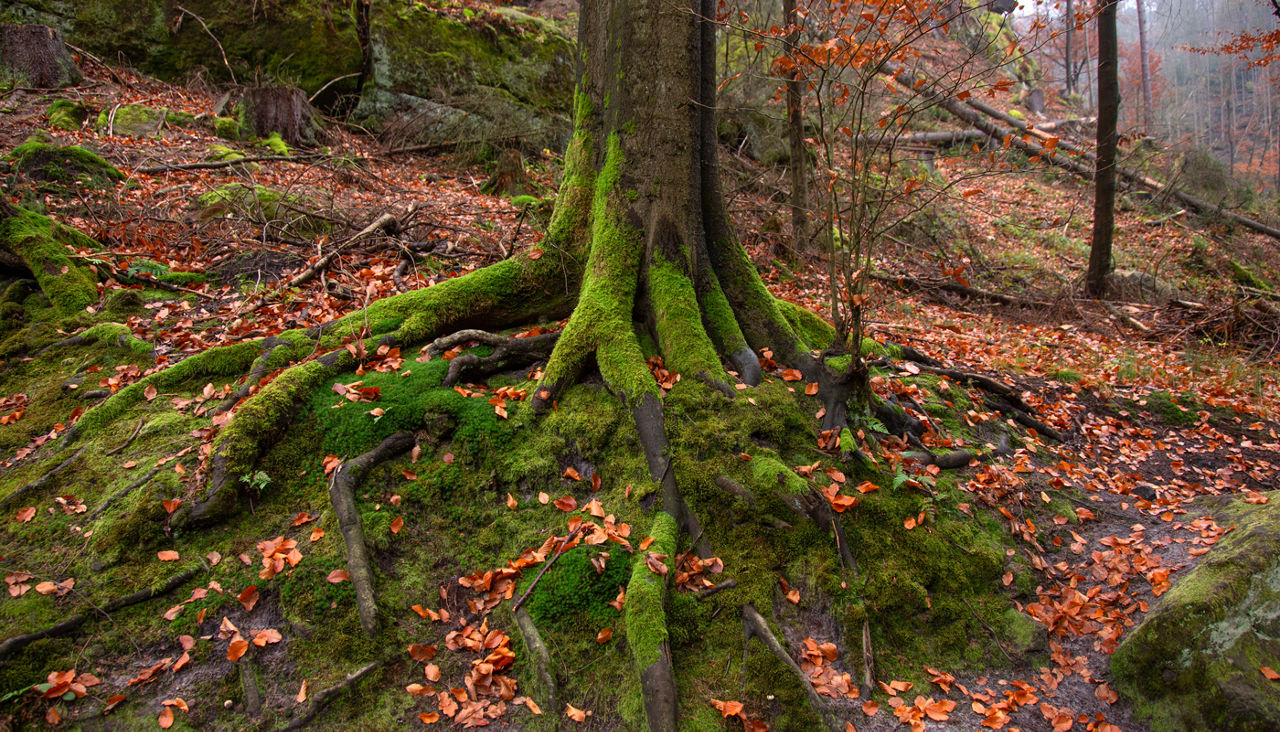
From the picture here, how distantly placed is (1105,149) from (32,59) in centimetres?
1871

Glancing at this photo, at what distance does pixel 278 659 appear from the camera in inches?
121

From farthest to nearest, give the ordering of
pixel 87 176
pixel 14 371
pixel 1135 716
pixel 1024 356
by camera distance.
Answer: pixel 1024 356 < pixel 87 176 < pixel 14 371 < pixel 1135 716

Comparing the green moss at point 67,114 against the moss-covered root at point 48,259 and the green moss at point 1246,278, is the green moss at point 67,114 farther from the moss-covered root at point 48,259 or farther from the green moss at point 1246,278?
the green moss at point 1246,278

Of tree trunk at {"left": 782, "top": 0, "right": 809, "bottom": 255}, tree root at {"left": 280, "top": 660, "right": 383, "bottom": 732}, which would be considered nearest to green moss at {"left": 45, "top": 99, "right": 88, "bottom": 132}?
tree root at {"left": 280, "top": 660, "right": 383, "bottom": 732}

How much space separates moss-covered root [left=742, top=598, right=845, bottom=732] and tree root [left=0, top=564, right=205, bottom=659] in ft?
8.15

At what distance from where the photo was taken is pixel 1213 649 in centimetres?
296

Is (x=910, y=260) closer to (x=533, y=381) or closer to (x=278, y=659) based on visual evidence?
(x=533, y=381)

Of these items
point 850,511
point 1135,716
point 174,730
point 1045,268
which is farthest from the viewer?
point 1045,268

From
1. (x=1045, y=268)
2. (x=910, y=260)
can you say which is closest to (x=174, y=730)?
(x=910, y=260)

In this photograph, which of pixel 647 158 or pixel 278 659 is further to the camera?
pixel 647 158

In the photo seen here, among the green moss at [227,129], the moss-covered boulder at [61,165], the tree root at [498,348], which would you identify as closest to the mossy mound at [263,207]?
the moss-covered boulder at [61,165]

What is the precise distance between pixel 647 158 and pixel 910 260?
9.80 metres

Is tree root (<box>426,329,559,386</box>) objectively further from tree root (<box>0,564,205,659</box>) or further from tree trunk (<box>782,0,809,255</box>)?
tree trunk (<box>782,0,809,255</box>)

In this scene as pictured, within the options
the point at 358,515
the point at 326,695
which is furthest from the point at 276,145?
the point at 326,695
